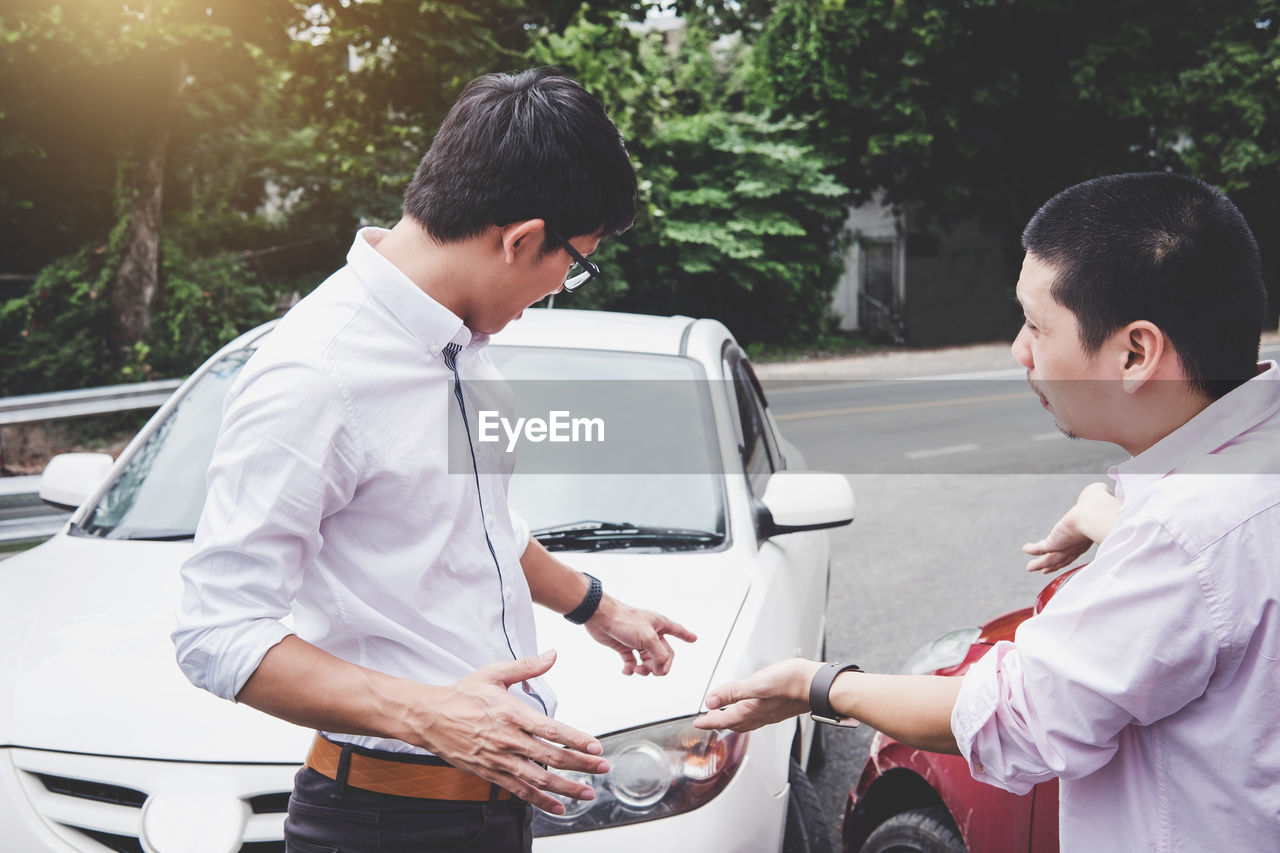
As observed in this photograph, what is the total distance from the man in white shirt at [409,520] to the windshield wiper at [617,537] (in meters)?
1.11

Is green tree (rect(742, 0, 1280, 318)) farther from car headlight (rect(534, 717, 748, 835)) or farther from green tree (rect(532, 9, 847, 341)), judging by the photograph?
car headlight (rect(534, 717, 748, 835))

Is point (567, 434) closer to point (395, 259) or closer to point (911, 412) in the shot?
point (395, 259)

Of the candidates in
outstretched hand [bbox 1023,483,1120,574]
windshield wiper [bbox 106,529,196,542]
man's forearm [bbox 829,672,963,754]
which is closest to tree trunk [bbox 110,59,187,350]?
windshield wiper [bbox 106,529,196,542]


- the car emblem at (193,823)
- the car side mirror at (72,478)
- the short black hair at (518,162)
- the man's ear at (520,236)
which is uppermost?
the short black hair at (518,162)

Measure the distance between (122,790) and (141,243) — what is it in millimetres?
11605

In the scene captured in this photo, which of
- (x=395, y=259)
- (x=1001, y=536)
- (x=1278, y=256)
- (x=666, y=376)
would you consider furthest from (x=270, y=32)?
(x=1278, y=256)

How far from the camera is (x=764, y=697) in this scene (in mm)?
1556

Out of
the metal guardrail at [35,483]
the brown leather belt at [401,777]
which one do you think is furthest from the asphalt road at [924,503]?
the metal guardrail at [35,483]

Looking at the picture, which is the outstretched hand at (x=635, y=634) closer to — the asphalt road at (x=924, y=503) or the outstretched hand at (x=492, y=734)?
the outstretched hand at (x=492, y=734)

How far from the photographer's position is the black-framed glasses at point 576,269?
1518 millimetres

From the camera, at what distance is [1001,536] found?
23.2 feet

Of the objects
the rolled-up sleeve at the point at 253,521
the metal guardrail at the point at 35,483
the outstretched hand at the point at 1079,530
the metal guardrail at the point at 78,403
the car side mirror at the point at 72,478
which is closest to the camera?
the rolled-up sleeve at the point at 253,521

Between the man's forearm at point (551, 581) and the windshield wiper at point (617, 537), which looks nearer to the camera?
the man's forearm at point (551, 581)

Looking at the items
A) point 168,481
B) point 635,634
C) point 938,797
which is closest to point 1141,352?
point 635,634
